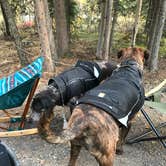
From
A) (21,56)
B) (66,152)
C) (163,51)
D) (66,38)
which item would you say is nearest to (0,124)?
(66,152)

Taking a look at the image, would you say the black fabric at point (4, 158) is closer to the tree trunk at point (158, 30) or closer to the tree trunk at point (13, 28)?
the tree trunk at point (13, 28)

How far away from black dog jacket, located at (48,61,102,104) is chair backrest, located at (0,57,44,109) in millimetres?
291

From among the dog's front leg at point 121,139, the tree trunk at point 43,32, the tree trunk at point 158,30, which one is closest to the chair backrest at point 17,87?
the dog's front leg at point 121,139

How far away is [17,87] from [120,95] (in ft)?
4.69

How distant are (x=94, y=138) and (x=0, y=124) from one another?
2.33 meters

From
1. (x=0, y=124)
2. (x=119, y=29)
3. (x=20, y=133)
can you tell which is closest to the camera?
(x=20, y=133)

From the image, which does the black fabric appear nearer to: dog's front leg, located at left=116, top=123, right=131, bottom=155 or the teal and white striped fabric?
dog's front leg, located at left=116, top=123, right=131, bottom=155

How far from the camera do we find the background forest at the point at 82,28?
23.4ft

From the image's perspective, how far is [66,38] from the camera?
32.2ft

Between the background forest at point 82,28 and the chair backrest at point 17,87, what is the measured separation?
2.30 metres

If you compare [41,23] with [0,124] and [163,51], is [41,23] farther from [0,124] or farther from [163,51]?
[163,51]

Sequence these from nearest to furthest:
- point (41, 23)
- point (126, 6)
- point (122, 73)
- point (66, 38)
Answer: point (122, 73) → point (41, 23) → point (66, 38) → point (126, 6)

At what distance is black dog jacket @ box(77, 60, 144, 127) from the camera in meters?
3.02

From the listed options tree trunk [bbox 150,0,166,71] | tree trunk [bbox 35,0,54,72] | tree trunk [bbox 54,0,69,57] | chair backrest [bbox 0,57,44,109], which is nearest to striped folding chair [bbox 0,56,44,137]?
chair backrest [bbox 0,57,44,109]
